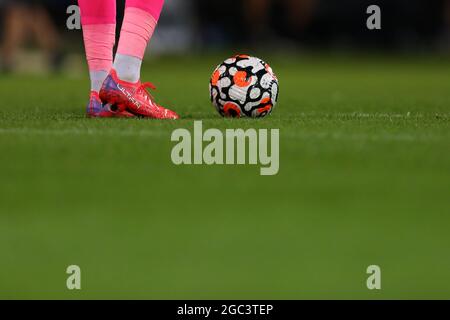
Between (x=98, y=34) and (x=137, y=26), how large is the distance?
1.43 feet

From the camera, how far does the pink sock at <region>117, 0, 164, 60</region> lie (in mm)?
6270

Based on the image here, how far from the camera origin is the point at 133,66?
6.26 metres

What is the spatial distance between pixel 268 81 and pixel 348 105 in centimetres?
177

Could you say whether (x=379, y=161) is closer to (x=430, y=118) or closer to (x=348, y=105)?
(x=430, y=118)

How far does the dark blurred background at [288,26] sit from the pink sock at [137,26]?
22327mm

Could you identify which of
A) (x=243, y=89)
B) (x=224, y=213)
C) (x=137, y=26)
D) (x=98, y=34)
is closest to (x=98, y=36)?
(x=98, y=34)

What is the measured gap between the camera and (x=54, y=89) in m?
10.9

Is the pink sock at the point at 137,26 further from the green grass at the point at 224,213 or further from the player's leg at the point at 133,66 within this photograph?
the green grass at the point at 224,213

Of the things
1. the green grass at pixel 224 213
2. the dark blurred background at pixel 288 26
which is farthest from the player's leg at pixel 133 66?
the dark blurred background at pixel 288 26

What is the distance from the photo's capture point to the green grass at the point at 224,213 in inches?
122

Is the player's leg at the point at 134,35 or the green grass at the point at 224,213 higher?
the player's leg at the point at 134,35

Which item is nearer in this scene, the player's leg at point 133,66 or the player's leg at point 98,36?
the player's leg at point 133,66

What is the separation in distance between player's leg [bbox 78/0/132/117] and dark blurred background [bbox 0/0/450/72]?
22074mm

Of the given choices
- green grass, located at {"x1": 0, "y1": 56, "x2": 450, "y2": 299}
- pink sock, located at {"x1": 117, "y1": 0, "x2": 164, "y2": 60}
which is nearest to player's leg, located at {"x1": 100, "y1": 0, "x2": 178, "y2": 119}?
pink sock, located at {"x1": 117, "y1": 0, "x2": 164, "y2": 60}
